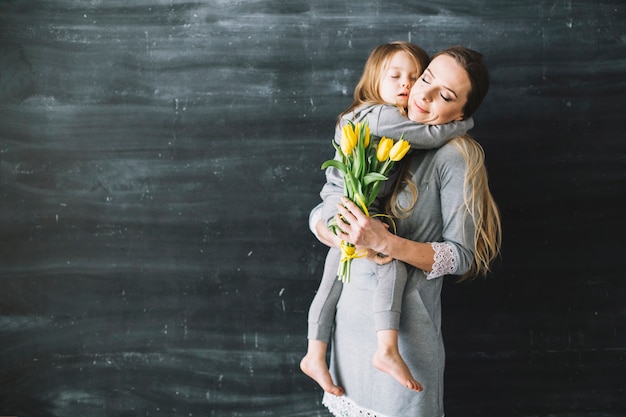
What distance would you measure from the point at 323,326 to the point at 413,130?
72 centimetres

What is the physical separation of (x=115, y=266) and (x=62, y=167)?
476 mm

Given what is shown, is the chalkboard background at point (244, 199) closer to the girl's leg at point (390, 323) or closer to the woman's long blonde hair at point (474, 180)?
the woman's long blonde hair at point (474, 180)

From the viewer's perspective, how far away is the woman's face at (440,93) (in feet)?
5.64

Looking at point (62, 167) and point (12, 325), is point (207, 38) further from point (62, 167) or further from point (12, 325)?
point (12, 325)

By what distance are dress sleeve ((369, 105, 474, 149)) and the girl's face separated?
0.39ft

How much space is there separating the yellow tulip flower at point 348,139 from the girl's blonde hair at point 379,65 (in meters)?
0.29

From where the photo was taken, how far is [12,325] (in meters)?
2.37

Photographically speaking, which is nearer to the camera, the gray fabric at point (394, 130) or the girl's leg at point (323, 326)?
the gray fabric at point (394, 130)

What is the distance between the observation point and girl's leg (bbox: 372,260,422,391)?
163 cm

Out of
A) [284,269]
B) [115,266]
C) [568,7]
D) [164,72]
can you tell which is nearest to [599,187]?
[568,7]

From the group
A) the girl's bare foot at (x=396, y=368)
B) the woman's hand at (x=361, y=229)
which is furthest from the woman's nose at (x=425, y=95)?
the girl's bare foot at (x=396, y=368)

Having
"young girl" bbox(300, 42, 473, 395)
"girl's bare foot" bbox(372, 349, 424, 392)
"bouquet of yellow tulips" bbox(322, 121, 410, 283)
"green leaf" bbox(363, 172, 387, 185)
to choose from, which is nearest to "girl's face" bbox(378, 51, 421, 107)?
"young girl" bbox(300, 42, 473, 395)

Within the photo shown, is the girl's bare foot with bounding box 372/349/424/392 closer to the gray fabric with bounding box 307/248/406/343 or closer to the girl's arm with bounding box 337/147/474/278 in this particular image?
the gray fabric with bounding box 307/248/406/343

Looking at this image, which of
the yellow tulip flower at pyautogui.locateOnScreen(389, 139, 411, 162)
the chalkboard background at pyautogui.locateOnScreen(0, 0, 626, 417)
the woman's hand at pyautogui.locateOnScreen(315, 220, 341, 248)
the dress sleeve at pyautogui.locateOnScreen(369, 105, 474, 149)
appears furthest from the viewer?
the chalkboard background at pyautogui.locateOnScreen(0, 0, 626, 417)
